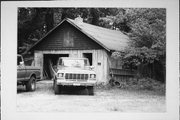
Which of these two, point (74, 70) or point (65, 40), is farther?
point (65, 40)

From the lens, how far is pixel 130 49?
34.1 ft

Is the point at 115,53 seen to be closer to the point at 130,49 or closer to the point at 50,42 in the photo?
the point at 130,49

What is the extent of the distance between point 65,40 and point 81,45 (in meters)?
0.47

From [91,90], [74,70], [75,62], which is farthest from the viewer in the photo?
[75,62]

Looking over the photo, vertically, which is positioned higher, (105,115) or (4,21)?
(4,21)

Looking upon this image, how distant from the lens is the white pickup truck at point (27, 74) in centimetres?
985

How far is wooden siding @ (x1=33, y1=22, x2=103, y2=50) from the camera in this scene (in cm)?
1039

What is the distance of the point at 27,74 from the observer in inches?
403

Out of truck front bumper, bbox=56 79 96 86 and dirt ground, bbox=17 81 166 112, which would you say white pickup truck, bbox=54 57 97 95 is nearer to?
truck front bumper, bbox=56 79 96 86

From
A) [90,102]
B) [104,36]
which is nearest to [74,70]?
[90,102]

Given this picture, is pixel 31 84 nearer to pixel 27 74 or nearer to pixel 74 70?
pixel 27 74

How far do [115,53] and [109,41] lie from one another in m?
0.58

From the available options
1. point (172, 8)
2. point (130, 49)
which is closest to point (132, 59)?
point (130, 49)

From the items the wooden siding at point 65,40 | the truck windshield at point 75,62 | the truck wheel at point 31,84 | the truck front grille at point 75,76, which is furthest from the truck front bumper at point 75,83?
the wooden siding at point 65,40
